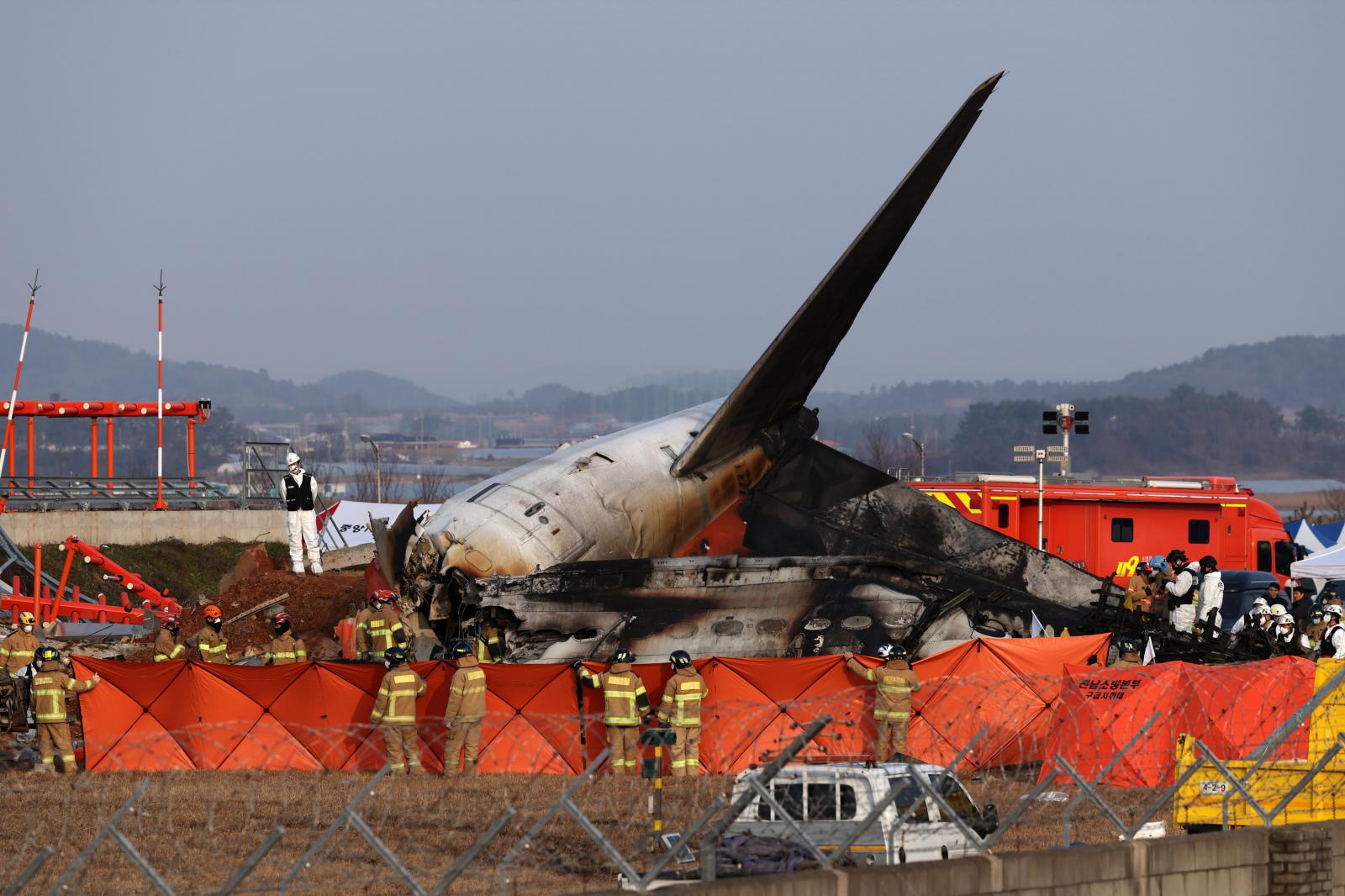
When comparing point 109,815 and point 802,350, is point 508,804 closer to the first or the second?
point 109,815

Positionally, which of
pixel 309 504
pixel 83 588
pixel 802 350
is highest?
pixel 802 350

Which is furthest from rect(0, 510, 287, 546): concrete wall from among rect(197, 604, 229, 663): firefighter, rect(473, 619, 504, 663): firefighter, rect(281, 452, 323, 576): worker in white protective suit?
rect(473, 619, 504, 663): firefighter

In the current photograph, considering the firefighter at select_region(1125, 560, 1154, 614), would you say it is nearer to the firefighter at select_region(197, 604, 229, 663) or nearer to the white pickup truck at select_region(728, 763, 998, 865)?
the white pickup truck at select_region(728, 763, 998, 865)

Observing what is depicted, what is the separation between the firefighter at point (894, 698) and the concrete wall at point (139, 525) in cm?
3335

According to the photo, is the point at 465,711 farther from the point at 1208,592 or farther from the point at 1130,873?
the point at 1208,592

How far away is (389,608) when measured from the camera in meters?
23.2

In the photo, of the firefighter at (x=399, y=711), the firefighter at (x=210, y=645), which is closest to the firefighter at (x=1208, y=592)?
the firefighter at (x=399, y=711)

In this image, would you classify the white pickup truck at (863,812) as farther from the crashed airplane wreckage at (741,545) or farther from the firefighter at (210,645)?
the firefighter at (210,645)

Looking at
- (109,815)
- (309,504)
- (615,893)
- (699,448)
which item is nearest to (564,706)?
(109,815)

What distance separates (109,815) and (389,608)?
22.1 ft

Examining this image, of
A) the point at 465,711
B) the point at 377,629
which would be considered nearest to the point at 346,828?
the point at 465,711

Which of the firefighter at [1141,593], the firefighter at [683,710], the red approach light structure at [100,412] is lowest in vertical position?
the firefighter at [683,710]

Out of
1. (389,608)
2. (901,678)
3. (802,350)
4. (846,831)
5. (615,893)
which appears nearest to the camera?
(615,893)

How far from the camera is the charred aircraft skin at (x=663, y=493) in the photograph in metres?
23.3
